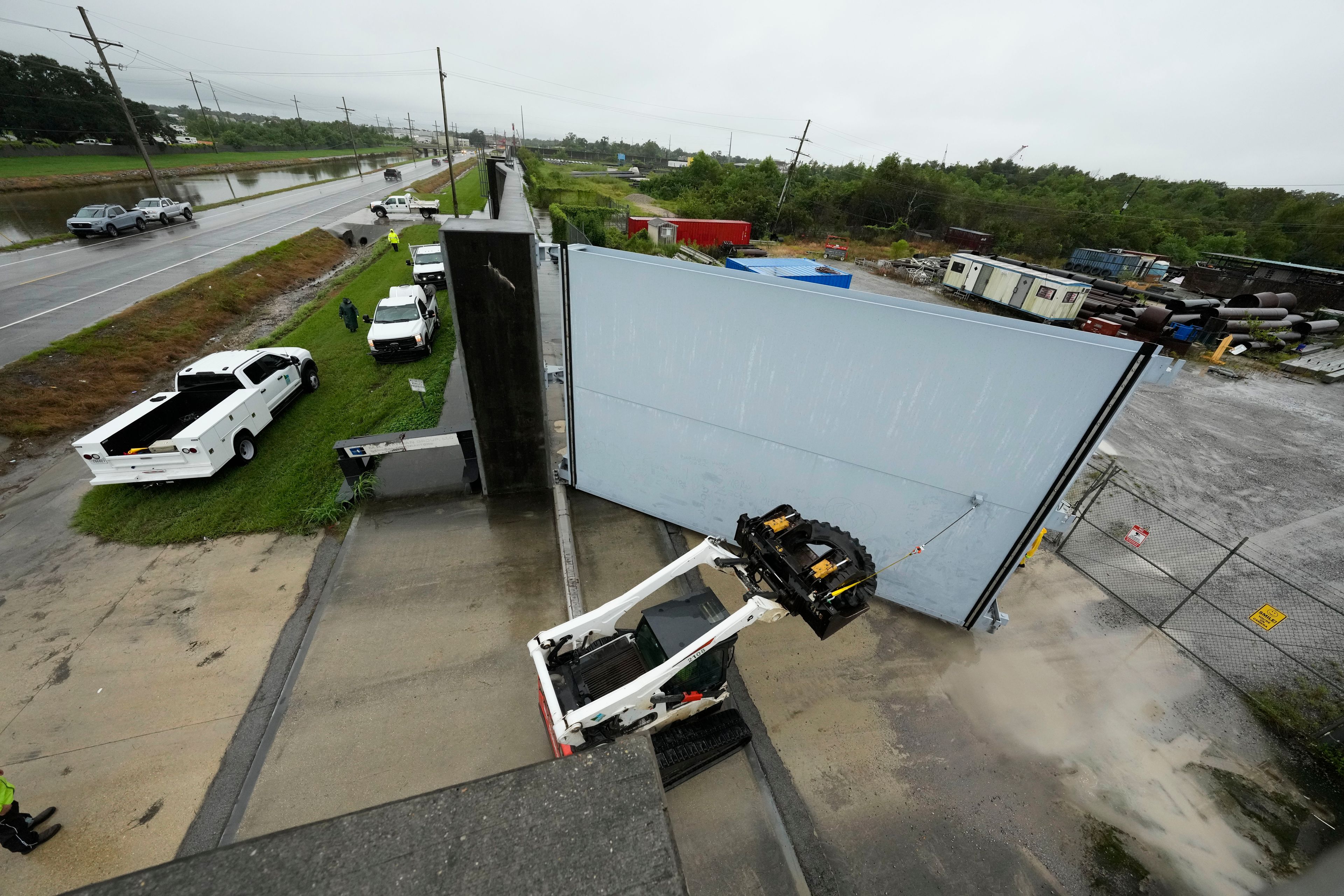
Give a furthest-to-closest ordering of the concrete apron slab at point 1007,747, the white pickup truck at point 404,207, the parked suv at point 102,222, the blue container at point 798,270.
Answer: the white pickup truck at point 404,207
the parked suv at point 102,222
the blue container at point 798,270
the concrete apron slab at point 1007,747

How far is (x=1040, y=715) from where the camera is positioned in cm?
541

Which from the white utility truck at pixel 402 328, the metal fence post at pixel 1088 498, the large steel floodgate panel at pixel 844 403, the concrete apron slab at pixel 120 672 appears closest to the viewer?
the concrete apron slab at pixel 120 672

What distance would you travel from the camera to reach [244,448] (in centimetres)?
846

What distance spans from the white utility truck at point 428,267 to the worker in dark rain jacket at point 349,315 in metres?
2.87

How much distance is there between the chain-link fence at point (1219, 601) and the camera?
6.06 m

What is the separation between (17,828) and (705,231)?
32.4 metres

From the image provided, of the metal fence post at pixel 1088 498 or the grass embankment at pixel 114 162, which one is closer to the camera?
the metal fence post at pixel 1088 498

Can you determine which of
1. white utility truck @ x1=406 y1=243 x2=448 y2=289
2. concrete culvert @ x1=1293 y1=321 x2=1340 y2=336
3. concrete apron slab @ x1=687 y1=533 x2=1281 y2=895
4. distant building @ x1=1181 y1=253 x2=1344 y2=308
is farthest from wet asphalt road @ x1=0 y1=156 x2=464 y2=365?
distant building @ x1=1181 y1=253 x2=1344 y2=308

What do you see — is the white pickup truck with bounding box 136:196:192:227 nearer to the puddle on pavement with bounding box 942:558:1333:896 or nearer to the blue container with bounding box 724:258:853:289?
the blue container with bounding box 724:258:853:289

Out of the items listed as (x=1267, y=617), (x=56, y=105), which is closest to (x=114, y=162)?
(x=56, y=105)

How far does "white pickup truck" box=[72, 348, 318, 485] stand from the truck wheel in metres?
0.01

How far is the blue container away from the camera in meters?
15.5

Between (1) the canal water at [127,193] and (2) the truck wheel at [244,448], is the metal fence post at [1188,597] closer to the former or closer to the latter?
(2) the truck wheel at [244,448]

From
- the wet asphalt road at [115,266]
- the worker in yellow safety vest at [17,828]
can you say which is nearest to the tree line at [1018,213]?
the wet asphalt road at [115,266]
